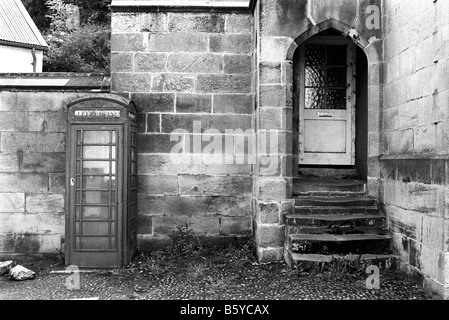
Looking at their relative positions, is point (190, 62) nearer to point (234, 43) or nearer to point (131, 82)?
point (234, 43)

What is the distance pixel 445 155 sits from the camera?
4.53 m

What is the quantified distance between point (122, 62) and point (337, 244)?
170 inches

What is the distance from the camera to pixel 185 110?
6.79 metres

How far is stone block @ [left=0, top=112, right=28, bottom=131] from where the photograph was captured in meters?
6.71

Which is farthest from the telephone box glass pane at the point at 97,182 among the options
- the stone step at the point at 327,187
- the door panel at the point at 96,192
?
the stone step at the point at 327,187

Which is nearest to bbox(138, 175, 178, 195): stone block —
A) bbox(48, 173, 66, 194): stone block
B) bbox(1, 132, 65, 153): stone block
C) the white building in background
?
bbox(48, 173, 66, 194): stone block

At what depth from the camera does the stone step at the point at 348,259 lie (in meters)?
5.45

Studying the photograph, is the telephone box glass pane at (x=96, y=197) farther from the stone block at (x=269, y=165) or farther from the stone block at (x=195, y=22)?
the stone block at (x=195, y=22)

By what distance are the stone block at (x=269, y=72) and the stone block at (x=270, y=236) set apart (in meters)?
2.10

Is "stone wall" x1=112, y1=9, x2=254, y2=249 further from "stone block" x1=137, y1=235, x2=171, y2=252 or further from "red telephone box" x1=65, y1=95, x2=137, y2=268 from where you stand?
"red telephone box" x1=65, y1=95, x2=137, y2=268

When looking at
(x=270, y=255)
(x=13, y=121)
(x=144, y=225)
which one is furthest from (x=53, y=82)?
(x=270, y=255)

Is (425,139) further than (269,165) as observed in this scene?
No

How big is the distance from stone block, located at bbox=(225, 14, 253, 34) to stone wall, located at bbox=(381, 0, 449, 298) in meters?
2.07

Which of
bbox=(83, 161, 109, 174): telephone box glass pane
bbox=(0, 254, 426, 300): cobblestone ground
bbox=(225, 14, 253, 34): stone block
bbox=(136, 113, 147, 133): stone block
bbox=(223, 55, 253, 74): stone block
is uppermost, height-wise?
bbox=(225, 14, 253, 34): stone block
